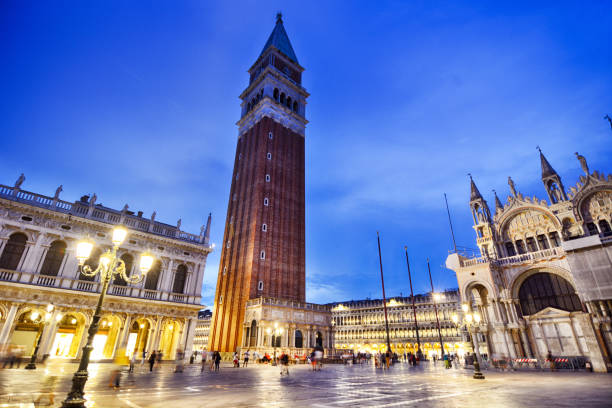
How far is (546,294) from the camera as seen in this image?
2555 cm

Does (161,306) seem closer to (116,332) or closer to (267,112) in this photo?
(116,332)

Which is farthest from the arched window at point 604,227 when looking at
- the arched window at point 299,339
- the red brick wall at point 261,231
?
the red brick wall at point 261,231

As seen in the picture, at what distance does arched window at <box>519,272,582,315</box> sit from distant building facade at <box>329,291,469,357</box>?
3352 cm

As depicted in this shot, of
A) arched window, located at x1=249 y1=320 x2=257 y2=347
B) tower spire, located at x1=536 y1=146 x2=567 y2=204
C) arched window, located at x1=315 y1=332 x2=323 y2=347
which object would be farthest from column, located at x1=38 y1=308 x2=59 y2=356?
tower spire, located at x1=536 y1=146 x2=567 y2=204

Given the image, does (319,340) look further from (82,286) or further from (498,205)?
(82,286)

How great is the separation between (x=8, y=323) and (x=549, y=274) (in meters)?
41.1

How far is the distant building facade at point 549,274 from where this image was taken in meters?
21.4

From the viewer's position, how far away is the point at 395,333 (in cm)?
6394

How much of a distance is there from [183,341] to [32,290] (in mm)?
11942

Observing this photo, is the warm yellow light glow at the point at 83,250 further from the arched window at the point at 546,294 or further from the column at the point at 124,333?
the arched window at the point at 546,294

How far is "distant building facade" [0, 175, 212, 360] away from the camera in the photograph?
21891mm

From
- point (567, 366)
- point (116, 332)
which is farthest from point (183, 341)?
point (567, 366)

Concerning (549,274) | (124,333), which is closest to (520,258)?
(549,274)

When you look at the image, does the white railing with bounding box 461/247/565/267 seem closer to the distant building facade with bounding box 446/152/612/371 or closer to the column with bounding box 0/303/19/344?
the distant building facade with bounding box 446/152/612/371
